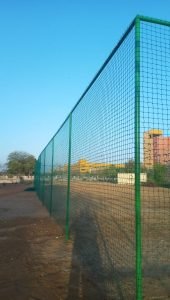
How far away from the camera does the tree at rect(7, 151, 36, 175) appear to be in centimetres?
10062

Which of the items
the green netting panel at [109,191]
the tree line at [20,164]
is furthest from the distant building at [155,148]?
the tree line at [20,164]

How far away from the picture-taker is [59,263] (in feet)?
21.5

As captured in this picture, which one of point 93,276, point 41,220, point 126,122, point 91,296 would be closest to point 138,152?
point 126,122

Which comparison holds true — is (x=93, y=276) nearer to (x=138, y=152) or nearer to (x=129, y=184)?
(x=129, y=184)

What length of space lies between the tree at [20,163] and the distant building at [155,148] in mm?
95549

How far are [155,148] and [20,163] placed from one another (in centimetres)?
9946

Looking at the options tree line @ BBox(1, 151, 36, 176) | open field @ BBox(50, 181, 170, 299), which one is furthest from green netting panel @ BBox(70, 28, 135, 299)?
tree line @ BBox(1, 151, 36, 176)

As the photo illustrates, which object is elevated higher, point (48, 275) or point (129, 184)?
point (129, 184)

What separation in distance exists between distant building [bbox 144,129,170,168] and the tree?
95549 millimetres

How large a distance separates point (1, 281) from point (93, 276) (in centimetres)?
134

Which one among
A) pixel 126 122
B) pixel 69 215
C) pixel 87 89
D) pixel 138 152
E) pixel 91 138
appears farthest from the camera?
pixel 69 215

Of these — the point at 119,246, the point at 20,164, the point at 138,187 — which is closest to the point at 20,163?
the point at 20,164

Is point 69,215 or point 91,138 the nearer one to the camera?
point 91,138

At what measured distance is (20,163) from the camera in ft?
334
